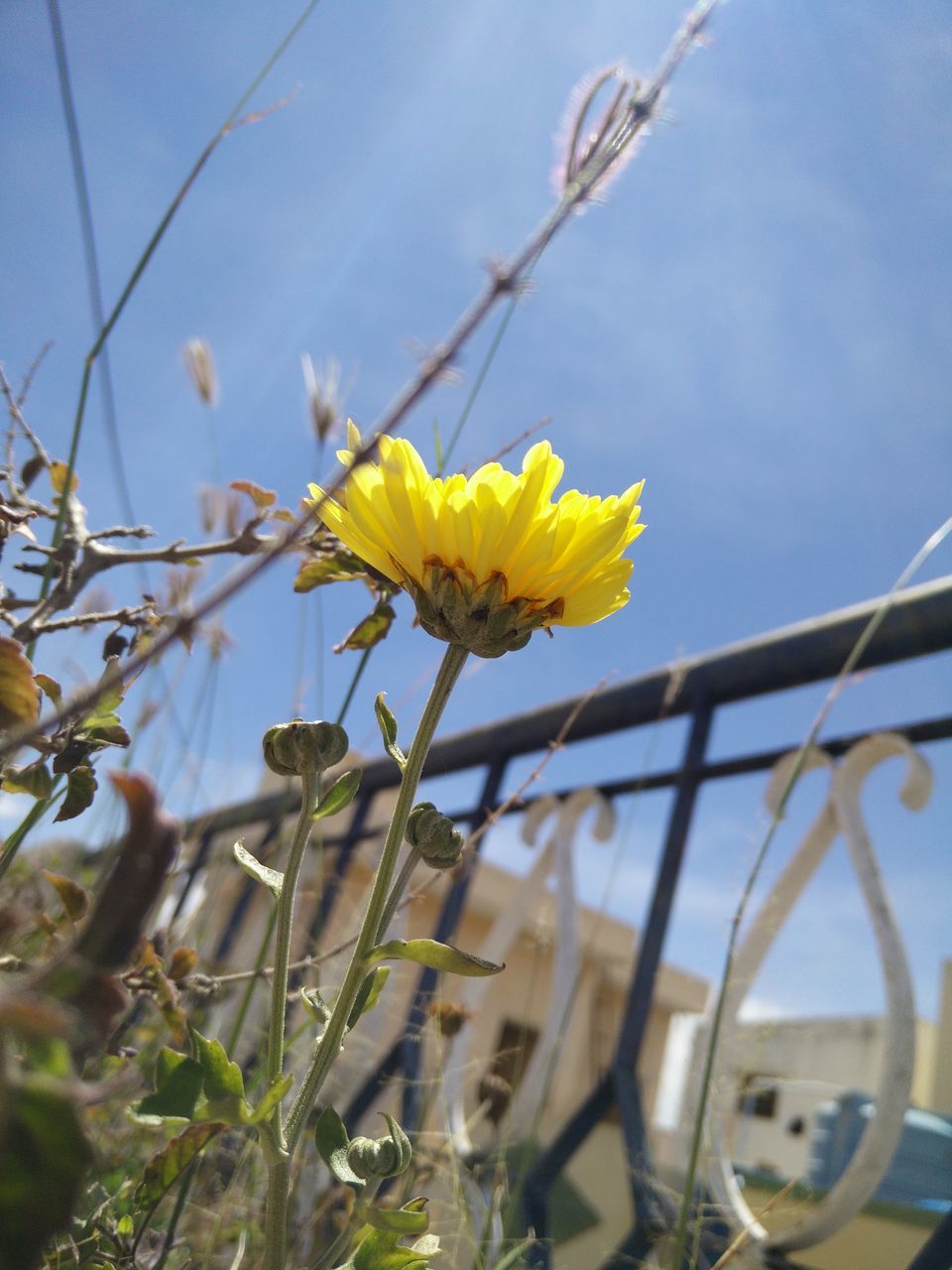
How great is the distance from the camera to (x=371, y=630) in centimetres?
66

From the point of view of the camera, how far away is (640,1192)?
0.88m

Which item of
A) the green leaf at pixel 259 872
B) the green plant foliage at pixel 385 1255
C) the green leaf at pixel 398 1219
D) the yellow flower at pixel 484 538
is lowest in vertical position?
the green plant foliage at pixel 385 1255

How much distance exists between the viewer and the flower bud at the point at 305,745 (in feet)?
1.48

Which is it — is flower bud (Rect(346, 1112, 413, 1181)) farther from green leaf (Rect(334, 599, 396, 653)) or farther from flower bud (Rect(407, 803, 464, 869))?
green leaf (Rect(334, 599, 396, 653))

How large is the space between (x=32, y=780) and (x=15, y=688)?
229 millimetres

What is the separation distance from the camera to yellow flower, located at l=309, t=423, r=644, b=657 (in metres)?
0.45

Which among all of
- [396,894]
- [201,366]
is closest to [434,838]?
[396,894]

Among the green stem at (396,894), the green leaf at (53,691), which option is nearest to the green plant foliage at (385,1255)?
the green stem at (396,894)

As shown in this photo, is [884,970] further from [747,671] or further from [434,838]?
[434,838]

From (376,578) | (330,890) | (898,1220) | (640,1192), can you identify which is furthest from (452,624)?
(330,890)

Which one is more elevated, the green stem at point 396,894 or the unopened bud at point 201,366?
the unopened bud at point 201,366

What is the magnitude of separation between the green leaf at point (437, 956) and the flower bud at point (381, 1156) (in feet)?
0.22

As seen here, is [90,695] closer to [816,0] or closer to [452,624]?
[452,624]

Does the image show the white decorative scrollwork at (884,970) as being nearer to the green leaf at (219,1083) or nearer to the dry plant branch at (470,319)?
the green leaf at (219,1083)
